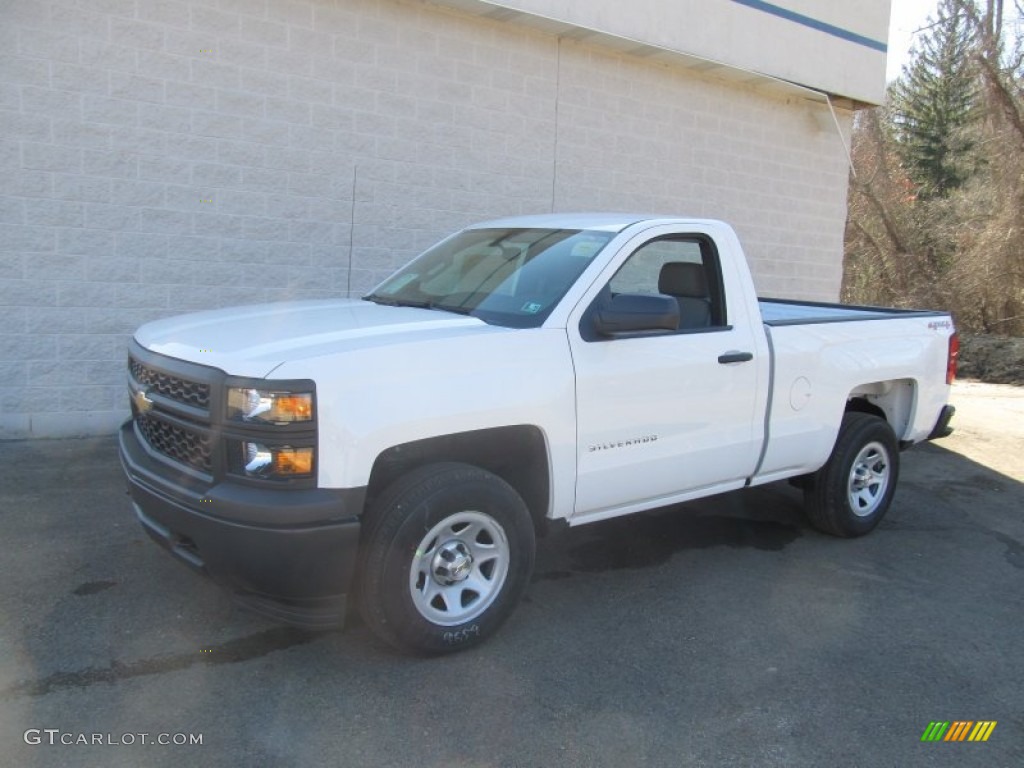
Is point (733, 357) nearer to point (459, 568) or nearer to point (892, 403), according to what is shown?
point (459, 568)

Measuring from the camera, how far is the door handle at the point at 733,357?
4.53 metres

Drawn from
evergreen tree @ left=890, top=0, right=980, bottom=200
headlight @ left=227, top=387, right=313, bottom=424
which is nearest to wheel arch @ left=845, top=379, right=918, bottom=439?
headlight @ left=227, top=387, right=313, bottom=424

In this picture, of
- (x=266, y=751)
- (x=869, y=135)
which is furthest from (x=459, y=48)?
(x=869, y=135)

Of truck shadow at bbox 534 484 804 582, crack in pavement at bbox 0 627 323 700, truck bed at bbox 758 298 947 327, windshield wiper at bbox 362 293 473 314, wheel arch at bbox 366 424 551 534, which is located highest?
truck bed at bbox 758 298 947 327

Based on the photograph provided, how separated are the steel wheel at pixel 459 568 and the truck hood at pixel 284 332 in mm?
836

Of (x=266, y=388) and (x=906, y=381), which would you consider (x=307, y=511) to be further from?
(x=906, y=381)

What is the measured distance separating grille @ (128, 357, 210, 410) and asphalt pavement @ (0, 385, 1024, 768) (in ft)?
3.63

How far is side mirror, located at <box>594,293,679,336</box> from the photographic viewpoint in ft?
12.9

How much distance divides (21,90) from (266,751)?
5893mm

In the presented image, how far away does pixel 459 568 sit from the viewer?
12.1 ft

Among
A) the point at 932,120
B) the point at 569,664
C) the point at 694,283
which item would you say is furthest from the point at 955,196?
the point at 569,664

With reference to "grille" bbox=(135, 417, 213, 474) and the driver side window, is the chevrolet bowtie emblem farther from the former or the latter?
the driver side window

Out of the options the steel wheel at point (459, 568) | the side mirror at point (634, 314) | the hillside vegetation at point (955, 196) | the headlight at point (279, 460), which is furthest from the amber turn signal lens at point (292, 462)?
the hillside vegetation at point (955, 196)

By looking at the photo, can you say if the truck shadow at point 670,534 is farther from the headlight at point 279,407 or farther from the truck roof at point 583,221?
the headlight at point 279,407
